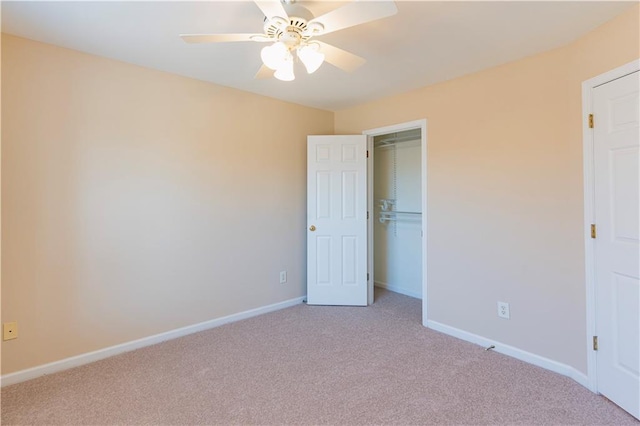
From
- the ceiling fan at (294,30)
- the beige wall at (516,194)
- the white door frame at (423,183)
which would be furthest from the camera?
the white door frame at (423,183)

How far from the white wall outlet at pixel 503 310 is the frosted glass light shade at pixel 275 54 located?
246 centimetres

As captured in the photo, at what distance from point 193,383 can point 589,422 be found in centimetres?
237

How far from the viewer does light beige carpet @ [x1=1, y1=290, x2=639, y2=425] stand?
5.98ft

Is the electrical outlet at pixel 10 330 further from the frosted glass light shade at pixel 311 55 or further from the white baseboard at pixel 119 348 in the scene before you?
the frosted glass light shade at pixel 311 55

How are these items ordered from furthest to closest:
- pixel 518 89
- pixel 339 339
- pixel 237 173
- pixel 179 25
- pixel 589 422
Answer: pixel 237 173
pixel 339 339
pixel 518 89
pixel 179 25
pixel 589 422

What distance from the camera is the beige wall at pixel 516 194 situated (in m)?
2.17

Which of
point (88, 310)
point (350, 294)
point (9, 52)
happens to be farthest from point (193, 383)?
point (9, 52)

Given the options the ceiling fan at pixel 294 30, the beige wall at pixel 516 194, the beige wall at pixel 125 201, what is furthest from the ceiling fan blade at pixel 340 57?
the beige wall at pixel 125 201

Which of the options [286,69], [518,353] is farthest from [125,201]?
[518,353]

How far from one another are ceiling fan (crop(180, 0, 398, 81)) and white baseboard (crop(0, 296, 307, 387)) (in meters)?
2.37

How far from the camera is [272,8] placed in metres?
1.44

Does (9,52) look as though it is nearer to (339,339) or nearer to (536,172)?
(339,339)

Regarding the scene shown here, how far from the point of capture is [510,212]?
8.35ft

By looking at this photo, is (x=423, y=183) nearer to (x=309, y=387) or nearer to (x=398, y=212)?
(x=398, y=212)
